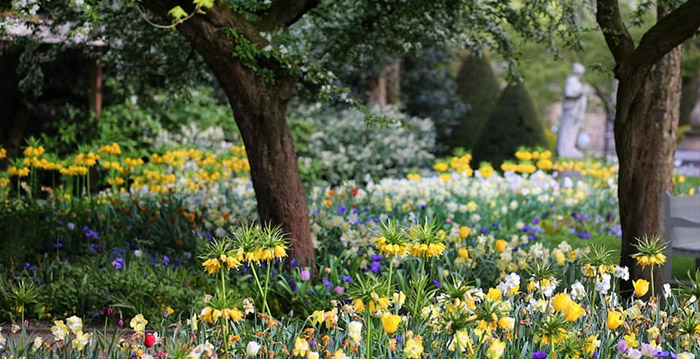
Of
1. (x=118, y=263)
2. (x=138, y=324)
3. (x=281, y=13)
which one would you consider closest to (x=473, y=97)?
(x=281, y=13)

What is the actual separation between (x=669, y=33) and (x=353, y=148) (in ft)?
29.3

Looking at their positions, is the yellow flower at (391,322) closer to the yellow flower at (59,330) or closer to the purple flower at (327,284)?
the yellow flower at (59,330)

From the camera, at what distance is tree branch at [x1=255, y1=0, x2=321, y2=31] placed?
5.68m

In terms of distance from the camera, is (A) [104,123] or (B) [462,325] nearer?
(B) [462,325]

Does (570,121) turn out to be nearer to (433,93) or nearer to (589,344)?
(433,93)

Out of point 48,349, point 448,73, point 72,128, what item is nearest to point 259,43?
point 48,349

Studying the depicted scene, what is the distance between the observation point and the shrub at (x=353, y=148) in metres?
13.5

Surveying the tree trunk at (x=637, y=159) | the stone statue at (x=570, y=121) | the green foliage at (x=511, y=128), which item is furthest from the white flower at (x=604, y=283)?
the stone statue at (x=570, y=121)

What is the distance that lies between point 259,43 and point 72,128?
7763 mm

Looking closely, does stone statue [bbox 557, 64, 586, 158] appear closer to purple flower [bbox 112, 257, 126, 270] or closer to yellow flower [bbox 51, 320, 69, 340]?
purple flower [bbox 112, 257, 126, 270]

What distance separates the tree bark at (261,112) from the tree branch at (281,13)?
30cm

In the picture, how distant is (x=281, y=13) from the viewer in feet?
18.9

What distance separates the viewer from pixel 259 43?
5.36m

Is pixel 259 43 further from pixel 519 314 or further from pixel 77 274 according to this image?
pixel 519 314
